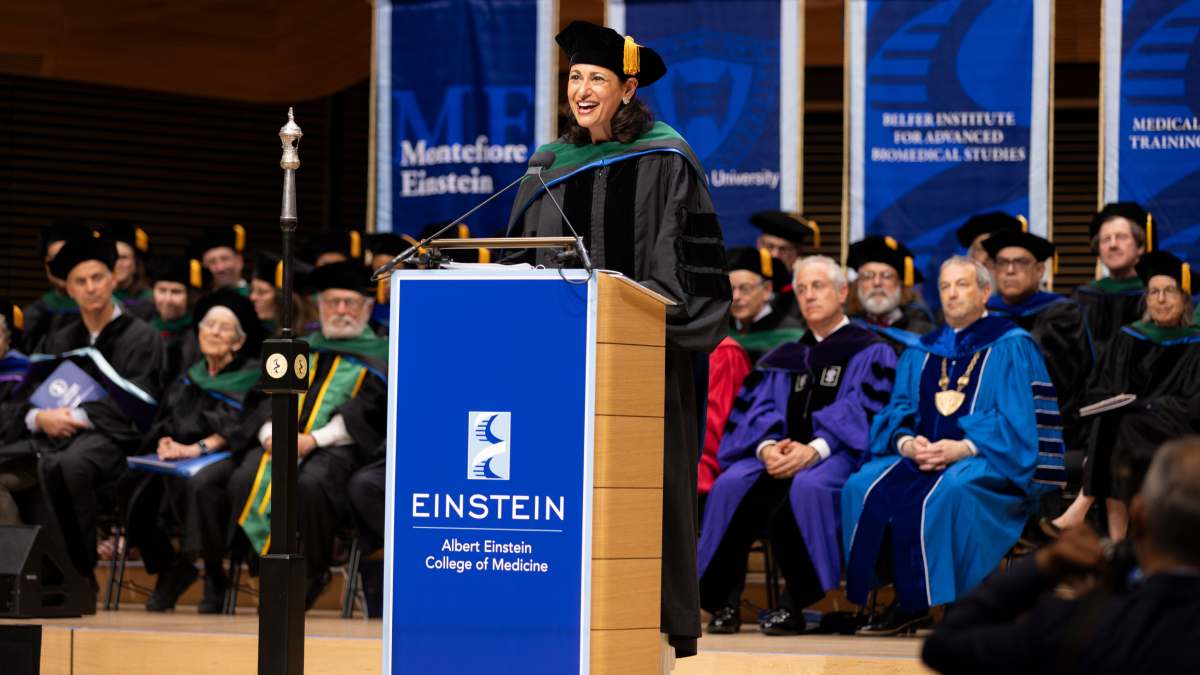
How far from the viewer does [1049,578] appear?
1715mm

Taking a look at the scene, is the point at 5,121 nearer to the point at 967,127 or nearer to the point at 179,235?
the point at 179,235

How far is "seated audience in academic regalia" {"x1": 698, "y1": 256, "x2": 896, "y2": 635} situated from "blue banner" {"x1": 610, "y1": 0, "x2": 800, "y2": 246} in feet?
5.29

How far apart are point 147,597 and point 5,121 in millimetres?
5713

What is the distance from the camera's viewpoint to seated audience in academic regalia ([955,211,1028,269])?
638cm

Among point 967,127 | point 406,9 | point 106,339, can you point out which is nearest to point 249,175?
point 406,9

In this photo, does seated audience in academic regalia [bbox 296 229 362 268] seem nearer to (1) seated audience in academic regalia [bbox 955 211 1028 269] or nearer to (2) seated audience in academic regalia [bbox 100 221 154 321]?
(2) seated audience in academic regalia [bbox 100 221 154 321]

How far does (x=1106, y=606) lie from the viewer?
1638 millimetres

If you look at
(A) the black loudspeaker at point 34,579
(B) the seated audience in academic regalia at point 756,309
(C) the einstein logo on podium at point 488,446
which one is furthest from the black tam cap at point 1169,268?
(A) the black loudspeaker at point 34,579

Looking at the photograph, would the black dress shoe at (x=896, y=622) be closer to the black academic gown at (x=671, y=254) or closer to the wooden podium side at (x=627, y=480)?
the black academic gown at (x=671, y=254)

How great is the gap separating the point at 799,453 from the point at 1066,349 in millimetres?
1426

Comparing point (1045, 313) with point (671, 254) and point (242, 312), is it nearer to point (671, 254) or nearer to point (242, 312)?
point (671, 254)

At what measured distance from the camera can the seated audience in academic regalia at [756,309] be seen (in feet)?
20.0

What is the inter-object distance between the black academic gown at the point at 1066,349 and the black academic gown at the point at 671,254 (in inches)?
110

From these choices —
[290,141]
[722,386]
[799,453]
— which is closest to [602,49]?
[290,141]
